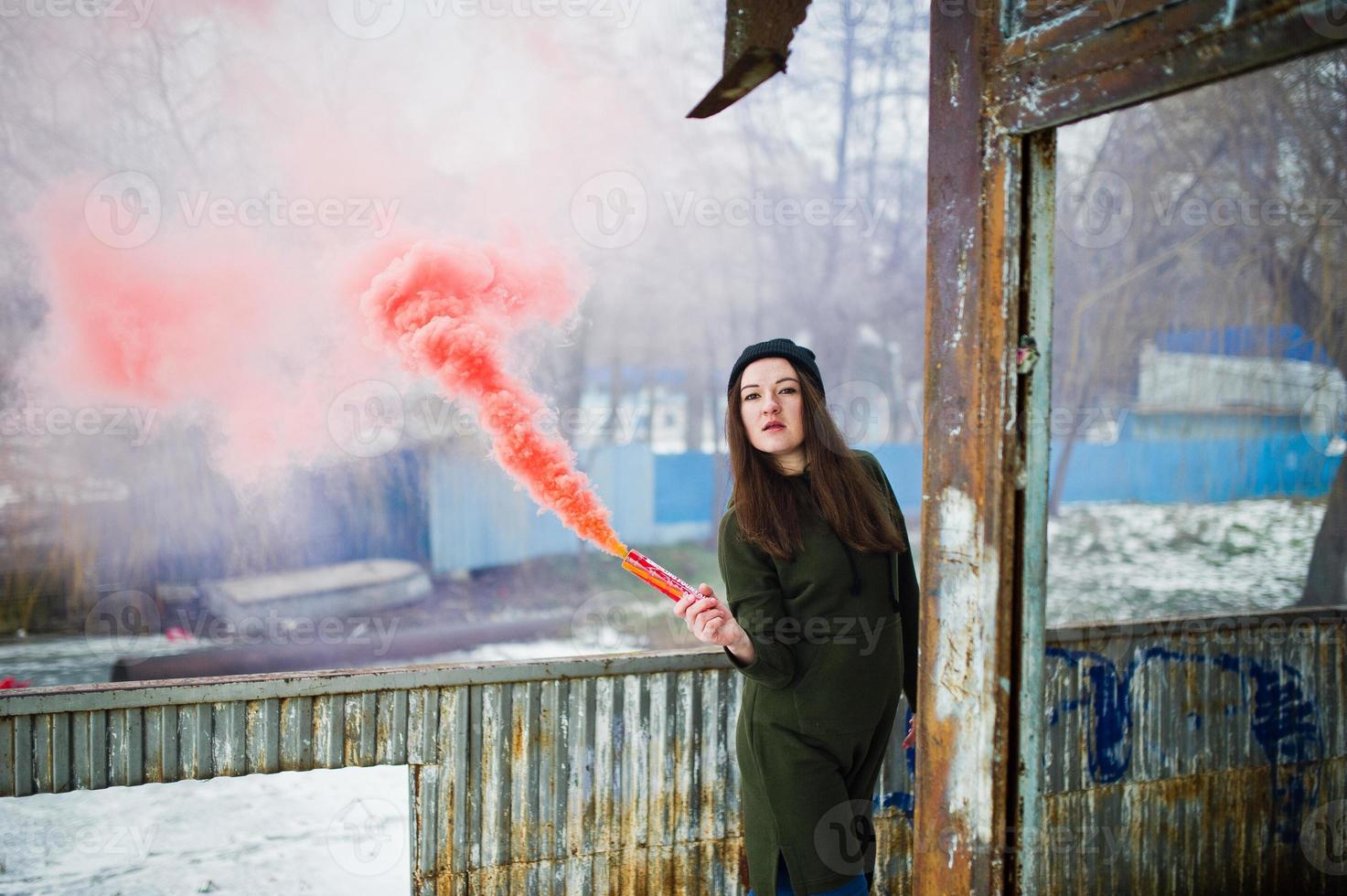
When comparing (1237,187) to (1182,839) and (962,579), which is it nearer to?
(1182,839)

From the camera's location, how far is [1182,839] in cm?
420

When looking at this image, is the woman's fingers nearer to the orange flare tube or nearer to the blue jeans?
the orange flare tube

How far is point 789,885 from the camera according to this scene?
267cm

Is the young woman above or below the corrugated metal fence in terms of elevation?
above

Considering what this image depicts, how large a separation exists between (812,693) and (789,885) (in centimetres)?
58

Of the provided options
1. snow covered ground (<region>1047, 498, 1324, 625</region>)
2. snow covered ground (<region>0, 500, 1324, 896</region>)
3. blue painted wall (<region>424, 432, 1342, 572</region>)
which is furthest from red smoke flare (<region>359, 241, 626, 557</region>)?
snow covered ground (<region>1047, 498, 1324, 625</region>)

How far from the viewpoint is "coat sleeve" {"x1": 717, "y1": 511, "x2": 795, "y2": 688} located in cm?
258

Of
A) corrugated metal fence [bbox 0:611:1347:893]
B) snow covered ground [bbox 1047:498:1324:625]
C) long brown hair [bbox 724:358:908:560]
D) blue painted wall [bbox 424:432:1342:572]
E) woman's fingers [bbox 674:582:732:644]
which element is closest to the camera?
woman's fingers [bbox 674:582:732:644]

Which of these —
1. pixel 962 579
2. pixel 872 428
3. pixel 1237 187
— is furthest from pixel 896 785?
pixel 872 428

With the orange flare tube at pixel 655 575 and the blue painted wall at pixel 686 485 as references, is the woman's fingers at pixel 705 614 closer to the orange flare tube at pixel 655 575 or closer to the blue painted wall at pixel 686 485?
the orange flare tube at pixel 655 575

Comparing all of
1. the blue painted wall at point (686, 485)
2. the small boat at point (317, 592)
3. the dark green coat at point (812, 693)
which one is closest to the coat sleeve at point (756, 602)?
the dark green coat at point (812, 693)

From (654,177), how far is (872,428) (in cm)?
705

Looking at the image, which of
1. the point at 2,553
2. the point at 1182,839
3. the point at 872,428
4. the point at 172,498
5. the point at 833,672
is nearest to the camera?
the point at 833,672

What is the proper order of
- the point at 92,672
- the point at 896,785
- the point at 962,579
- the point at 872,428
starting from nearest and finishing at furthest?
the point at 962,579 < the point at 896,785 < the point at 92,672 < the point at 872,428
